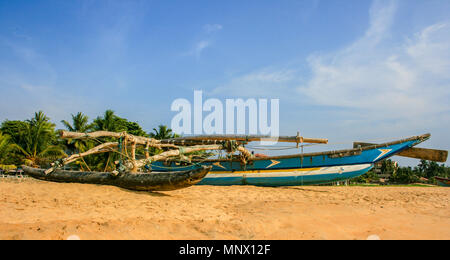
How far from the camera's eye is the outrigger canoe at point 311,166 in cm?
1012

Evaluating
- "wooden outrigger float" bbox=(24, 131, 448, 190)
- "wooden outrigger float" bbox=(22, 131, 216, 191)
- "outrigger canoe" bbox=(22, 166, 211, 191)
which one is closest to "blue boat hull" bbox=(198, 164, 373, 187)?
"wooden outrigger float" bbox=(24, 131, 448, 190)

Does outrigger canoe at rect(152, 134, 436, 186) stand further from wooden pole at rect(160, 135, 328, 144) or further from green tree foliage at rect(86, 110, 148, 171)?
green tree foliage at rect(86, 110, 148, 171)

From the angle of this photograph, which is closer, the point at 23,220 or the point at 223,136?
the point at 23,220

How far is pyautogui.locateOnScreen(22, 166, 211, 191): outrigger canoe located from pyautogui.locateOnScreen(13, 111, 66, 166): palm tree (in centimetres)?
1853

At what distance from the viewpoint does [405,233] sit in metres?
3.86

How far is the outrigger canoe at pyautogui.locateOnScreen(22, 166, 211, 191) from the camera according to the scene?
661cm

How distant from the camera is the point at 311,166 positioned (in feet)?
34.7

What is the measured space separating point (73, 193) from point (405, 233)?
7.29 meters

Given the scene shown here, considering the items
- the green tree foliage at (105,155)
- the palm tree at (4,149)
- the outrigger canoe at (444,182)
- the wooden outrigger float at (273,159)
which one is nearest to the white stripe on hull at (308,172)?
the wooden outrigger float at (273,159)

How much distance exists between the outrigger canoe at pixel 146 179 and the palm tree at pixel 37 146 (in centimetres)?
1853

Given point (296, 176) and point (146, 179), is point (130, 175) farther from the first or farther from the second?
point (296, 176)

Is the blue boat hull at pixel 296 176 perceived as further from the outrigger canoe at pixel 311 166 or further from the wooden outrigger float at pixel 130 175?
the wooden outrigger float at pixel 130 175
